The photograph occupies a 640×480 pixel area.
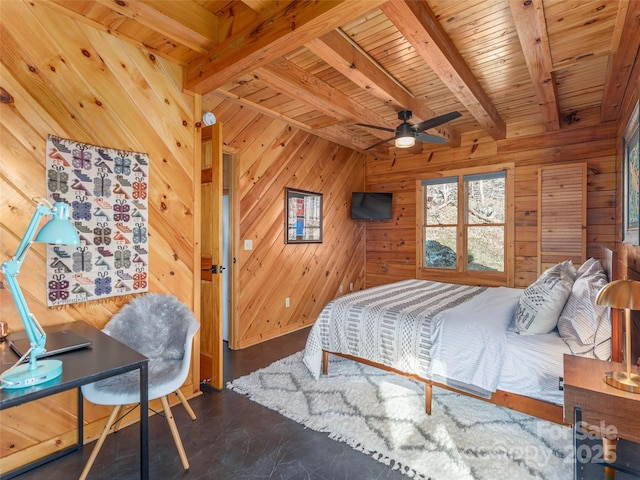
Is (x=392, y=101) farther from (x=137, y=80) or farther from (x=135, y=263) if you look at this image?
(x=135, y=263)

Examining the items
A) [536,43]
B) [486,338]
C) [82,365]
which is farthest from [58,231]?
[536,43]

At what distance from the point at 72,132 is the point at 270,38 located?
1374 millimetres

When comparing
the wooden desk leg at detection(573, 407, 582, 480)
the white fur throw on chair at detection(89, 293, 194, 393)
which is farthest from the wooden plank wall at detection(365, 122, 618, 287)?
the white fur throw on chair at detection(89, 293, 194, 393)

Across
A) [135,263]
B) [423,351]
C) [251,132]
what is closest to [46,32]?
[135,263]

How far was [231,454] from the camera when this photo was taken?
6.52ft

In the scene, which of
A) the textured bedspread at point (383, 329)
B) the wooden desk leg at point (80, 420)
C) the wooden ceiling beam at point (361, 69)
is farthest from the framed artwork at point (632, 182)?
the wooden desk leg at point (80, 420)

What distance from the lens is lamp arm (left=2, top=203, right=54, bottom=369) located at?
1.27m

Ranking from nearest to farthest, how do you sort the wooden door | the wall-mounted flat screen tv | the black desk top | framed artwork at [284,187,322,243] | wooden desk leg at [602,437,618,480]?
the black desk top
wooden desk leg at [602,437,618,480]
the wooden door
framed artwork at [284,187,322,243]
the wall-mounted flat screen tv

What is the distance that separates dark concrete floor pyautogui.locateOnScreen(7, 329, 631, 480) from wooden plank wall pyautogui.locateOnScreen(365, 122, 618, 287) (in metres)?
3.05

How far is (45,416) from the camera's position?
6.39 ft

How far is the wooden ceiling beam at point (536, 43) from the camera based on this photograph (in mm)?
1996

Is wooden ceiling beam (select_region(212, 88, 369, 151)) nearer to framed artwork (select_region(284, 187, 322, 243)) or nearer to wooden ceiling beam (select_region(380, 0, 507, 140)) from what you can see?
framed artwork (select_region(284, 187, 322, 243))

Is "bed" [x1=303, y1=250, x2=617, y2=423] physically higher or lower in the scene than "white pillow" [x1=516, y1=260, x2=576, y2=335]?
lower

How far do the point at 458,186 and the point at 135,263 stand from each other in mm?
4397
